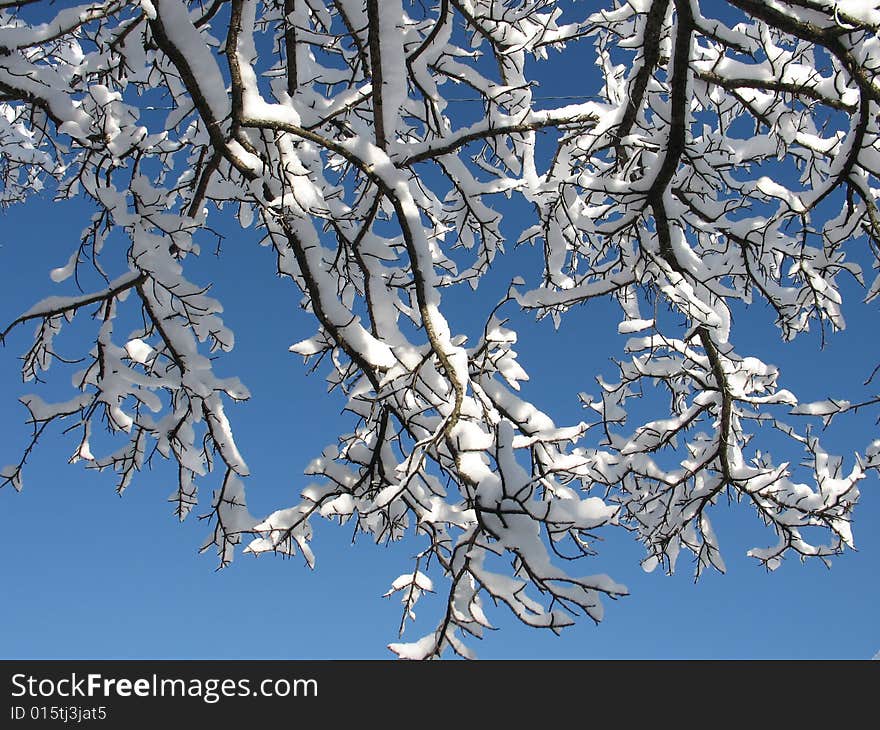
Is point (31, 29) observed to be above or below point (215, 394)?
above

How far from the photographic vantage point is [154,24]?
7.97 feet

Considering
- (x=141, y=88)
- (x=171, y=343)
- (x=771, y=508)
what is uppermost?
(x=141, y=88)

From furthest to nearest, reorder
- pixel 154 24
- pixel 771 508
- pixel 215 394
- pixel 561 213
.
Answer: pixel 771 508, pixel 561 213, pixel 215 394, pixel 154 24

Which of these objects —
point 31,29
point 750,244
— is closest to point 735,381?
point 750,244

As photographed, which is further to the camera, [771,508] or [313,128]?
[771,508]

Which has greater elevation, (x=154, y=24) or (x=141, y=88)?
(x=141, y=88)

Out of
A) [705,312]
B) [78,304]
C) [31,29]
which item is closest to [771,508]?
[705,312]

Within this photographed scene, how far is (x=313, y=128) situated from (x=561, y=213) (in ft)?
4.12

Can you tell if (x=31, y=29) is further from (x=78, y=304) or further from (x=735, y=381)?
(x=735, y=381)
